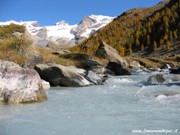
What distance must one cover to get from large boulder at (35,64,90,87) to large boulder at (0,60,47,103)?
755 cm

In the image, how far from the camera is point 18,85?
14.7 m

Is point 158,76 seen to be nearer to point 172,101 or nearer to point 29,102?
point 172,101

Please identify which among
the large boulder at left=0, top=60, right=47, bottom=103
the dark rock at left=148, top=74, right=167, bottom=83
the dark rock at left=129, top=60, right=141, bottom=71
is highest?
the dark rock at left=129, top=60, right=141, bottom=71

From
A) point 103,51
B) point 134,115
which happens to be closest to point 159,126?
point 134,115

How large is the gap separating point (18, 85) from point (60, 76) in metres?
8.88

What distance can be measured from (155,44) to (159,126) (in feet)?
381

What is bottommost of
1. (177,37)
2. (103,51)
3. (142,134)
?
(142,134)

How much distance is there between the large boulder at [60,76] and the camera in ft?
76.0

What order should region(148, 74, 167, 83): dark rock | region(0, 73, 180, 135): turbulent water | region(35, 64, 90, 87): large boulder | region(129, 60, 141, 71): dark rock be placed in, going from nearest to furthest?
1. region(0, 73, 180, 135): turbulent water
2. region(35, 64, 90, 87): large boulder
3. region(148, 74, 167, 83): dark rock
4. region(129, 60, 141, 71): dark rock

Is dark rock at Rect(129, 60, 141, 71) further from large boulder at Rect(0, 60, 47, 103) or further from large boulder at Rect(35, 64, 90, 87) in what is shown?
large boulder at Rect(0, 60, 47, 103)

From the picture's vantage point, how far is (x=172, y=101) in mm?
14398

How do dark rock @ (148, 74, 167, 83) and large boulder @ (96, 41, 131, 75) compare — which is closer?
dark rock @ (148, 74, 167, 83)

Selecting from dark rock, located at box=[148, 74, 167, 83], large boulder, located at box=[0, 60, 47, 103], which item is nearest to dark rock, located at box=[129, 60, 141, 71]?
dark rock, located at box=[148, 74, 167, 83]

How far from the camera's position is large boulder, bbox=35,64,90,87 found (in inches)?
912
